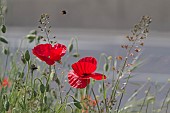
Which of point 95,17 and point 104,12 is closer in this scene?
point 104,12

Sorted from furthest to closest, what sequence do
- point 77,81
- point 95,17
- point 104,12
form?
point 95,17 → point 104,12 → point 77,81

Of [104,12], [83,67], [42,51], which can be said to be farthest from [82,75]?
[104,12]

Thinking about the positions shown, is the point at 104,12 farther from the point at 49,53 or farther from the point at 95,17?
the point at 49,53

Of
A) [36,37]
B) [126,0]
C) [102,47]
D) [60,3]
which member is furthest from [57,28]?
[36,37]

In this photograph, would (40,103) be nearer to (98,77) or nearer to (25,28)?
(98,77)

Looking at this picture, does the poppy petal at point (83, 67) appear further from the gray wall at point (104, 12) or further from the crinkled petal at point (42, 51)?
the gray wall at point (104, 12)

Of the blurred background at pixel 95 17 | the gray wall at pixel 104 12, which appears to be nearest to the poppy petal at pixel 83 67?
the blurred background at pixel 95 17
